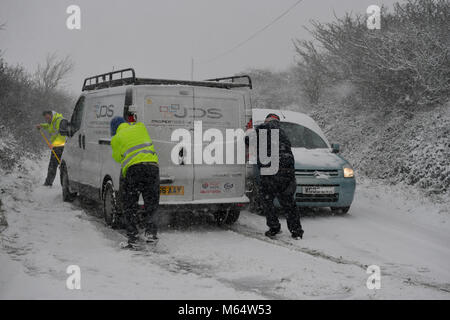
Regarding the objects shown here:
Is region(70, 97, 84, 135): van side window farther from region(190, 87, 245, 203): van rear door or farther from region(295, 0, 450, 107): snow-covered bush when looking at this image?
region(295, 0, 450, 107): snow-covered bush

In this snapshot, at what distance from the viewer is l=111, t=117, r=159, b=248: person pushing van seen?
751cm

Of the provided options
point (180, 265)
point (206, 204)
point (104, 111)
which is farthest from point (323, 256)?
point (104, 111)

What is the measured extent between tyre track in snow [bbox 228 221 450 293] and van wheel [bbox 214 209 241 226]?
15 cm

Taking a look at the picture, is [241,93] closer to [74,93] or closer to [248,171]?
[248,171]

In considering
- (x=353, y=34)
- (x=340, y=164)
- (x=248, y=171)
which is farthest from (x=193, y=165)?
(x=353, y=34)

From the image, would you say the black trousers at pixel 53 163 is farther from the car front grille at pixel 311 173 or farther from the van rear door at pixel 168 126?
A: the car front grille at pixel 311 173

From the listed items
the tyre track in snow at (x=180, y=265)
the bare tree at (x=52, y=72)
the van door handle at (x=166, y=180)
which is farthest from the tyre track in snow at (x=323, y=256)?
the bare tree at (x=52, y=72)

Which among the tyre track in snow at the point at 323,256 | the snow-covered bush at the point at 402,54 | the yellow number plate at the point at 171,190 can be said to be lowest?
the tyre track in snow at the point at 323,256

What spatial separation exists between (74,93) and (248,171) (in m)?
31.6

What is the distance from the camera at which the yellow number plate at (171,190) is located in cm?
830

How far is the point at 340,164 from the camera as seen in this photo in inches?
408

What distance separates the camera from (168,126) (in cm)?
838

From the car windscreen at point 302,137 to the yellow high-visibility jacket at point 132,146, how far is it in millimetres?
4333

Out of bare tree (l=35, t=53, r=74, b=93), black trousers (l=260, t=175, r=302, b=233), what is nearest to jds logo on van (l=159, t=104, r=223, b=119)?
black trousers (l=260, t=175, r=302, b=233)
